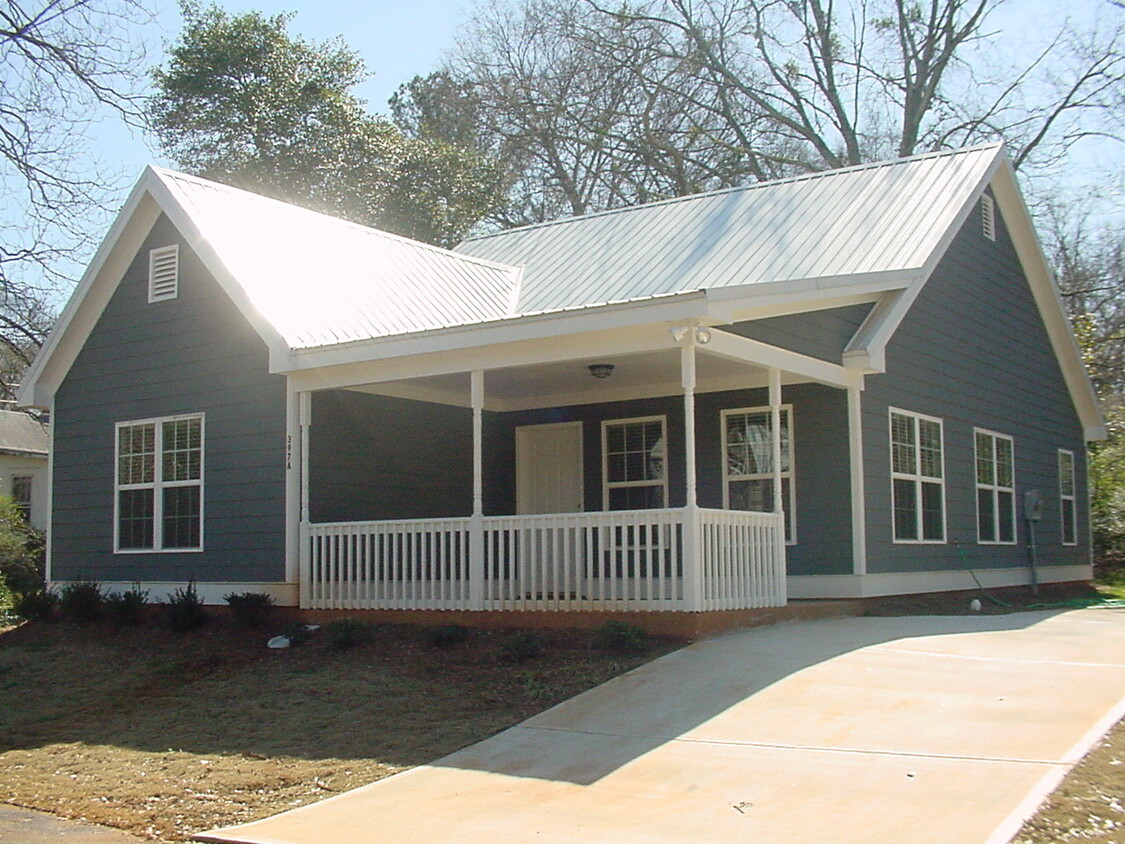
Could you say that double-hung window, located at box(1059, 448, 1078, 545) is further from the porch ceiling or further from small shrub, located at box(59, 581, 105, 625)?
small shrub, located at box(59, 581, 105, 625)

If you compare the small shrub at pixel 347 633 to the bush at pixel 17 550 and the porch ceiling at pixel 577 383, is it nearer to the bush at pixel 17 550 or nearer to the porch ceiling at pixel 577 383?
the porch ceiling at pixel 577 383

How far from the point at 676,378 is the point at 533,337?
4.13 m

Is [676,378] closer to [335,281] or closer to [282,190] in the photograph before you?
[335,281]

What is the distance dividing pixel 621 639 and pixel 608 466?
6.05 metres

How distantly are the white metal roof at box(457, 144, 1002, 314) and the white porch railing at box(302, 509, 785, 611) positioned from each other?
352 centimetres

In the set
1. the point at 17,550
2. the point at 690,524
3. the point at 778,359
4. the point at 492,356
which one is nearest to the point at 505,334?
the point at 492,356

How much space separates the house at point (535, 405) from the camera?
13.3 m

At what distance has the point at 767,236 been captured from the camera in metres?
17.0

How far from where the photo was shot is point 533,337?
12.3 m

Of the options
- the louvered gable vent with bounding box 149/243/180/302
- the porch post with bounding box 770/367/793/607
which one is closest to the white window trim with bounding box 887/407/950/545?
the porch post with bounding box 770/367/793/607

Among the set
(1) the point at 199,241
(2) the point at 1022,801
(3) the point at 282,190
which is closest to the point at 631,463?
(1) the point at 199,241

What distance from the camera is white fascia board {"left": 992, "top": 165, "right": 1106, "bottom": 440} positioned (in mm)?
19328

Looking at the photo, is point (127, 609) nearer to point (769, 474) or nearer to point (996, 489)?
point (769, 474)

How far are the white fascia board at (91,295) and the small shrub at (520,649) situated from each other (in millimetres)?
8219
